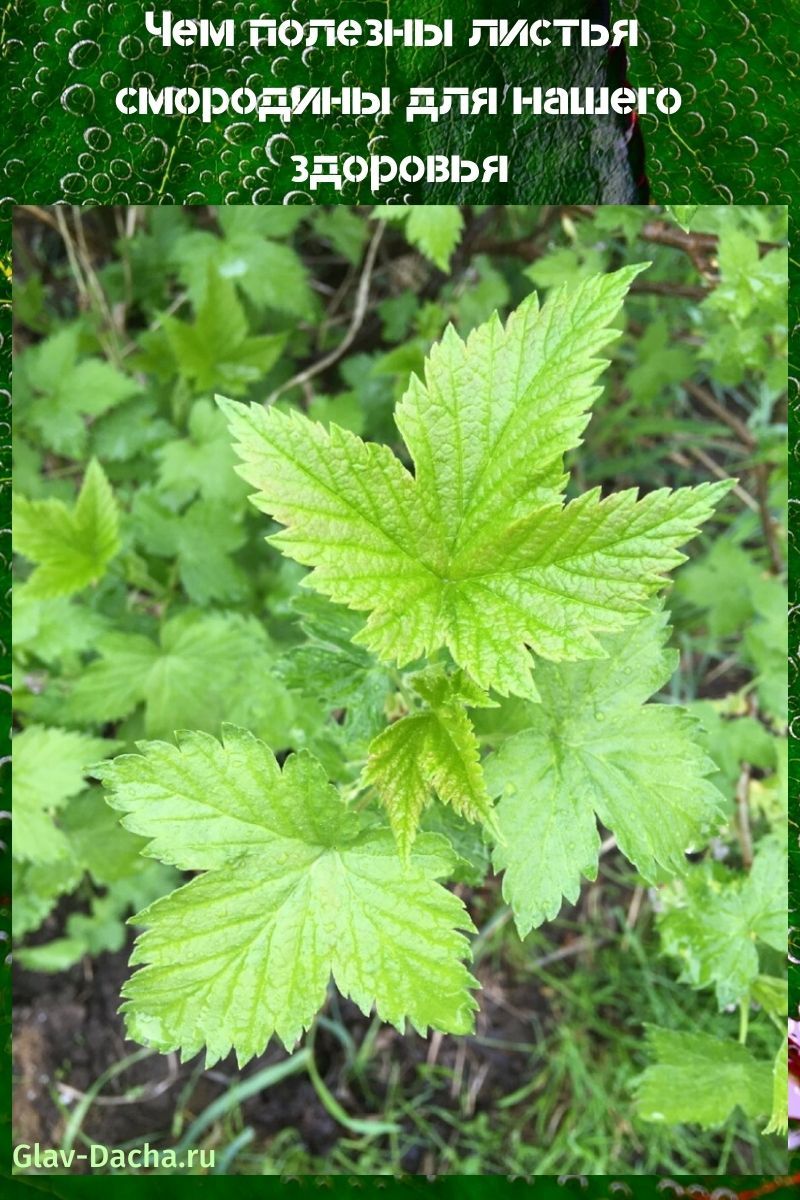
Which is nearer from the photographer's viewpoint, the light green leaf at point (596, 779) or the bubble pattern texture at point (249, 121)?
the light green leaf at point (596, 779)

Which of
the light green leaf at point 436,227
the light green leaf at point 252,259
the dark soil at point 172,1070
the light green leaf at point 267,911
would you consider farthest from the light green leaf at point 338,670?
the dark soil at point 172,1070

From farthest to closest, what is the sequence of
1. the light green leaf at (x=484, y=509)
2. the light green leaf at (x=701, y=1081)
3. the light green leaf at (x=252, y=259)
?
1. the light green leaf at (x=252, y=259)
2. the light green leaf at (x=701, y=1081)
3. the light green leaf at (x=484, y=509)

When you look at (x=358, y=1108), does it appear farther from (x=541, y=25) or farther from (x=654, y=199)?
(x=541, y=25)

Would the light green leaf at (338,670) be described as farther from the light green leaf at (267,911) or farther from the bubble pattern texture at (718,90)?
the bubble pattern texture at (718,90)

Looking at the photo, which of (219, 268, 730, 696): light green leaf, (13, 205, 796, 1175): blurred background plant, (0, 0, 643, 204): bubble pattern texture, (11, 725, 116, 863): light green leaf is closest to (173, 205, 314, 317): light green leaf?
(13, 205, 796, 1175): blurred background plant

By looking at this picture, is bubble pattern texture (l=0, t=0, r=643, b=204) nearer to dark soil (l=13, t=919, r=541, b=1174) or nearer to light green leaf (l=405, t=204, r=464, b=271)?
light green leaf (l=405, t=204, r=464, b=271)

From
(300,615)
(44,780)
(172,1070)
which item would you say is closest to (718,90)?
(300,615)
